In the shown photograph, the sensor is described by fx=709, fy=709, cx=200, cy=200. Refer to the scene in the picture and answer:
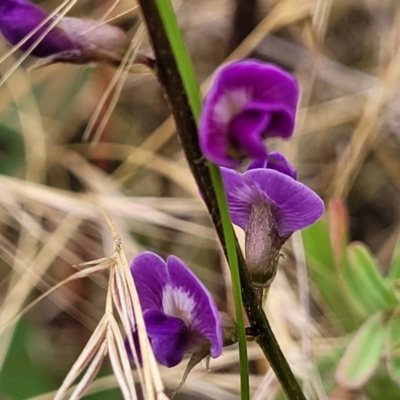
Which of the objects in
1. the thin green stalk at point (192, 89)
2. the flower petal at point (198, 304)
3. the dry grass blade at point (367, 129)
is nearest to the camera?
the thin green stalk at point (192, 89)

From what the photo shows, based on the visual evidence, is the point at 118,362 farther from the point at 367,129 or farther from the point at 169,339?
the point at 367,129

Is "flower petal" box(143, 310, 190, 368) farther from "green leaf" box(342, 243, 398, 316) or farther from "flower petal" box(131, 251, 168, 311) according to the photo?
"green leaf" box(342, 243, 398, 316)

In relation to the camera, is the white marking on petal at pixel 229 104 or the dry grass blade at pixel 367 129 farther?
the dry grass blade at pixel 367 129

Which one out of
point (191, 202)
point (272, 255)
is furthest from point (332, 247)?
point (191, 202)

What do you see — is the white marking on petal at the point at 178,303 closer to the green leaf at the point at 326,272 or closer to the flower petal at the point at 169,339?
the flower petal at the point at 169,339

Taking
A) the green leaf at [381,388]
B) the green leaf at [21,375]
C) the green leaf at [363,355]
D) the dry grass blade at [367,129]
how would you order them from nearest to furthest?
the green leaf at [363,355] → the green leaf at [381,388] → the green leaf at [21,375] → the dry grass blade at [367,129]

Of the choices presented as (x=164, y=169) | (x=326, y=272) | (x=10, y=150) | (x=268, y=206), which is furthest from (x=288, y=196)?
(x=10, y=150)

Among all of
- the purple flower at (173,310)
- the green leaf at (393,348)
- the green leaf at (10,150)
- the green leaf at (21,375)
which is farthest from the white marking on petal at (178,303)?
the green leaf at (10,150)
